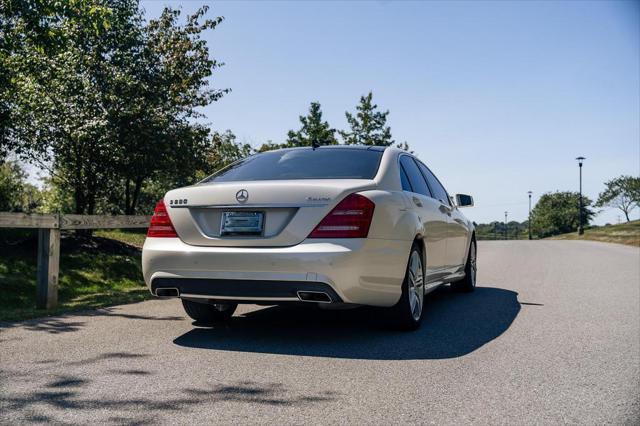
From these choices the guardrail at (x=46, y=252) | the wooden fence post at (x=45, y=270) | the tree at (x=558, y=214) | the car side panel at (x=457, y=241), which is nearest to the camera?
the guardrail at (x=46, y=252)

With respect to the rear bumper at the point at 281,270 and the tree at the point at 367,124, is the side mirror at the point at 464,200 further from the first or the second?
the tree at the point at 367,124

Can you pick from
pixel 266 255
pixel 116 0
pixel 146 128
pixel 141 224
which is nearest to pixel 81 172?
pixel 146 128

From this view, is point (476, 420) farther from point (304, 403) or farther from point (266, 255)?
point (266, 255)

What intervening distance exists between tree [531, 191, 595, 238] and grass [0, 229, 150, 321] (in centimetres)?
10254

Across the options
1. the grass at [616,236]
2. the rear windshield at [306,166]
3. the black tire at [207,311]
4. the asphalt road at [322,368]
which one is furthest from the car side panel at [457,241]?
the grass at [616,236]

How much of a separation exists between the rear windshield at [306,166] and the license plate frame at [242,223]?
1.91 ft

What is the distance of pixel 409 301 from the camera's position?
16.5 feet

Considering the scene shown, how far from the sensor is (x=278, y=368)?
385cm

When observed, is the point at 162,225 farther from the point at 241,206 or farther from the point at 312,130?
the point at 312,130

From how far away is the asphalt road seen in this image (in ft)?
9.81

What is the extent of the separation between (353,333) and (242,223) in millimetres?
1477

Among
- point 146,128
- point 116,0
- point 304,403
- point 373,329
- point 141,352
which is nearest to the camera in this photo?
point 304,403

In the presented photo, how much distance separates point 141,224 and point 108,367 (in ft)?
14.4

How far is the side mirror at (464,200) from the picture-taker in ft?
26.2
